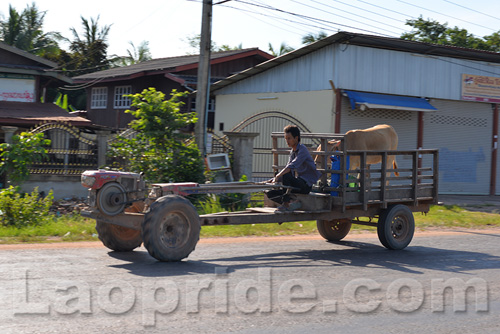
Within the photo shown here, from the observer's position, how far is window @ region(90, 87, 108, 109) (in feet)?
113

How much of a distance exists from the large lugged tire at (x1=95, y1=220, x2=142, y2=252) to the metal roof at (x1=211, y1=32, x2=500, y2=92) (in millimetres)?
13525

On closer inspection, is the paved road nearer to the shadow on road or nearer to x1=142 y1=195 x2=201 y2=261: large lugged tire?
the shadow on road

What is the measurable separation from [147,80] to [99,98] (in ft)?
14.1

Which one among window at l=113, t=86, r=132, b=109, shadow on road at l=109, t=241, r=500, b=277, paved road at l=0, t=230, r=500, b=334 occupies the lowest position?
paved road at l=0, t=230, r=500, b=334

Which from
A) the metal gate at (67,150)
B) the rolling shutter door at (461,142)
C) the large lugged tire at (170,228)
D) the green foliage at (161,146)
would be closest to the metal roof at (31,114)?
the metal gate at (67,150)

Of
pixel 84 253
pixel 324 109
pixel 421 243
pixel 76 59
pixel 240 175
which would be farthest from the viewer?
pixel 76 59

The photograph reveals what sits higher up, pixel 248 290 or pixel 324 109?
pixel 324 109

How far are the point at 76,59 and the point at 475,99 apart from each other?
1311 inches

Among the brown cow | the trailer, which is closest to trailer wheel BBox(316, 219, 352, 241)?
Answer: the trailer

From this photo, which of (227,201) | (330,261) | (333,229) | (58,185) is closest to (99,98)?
(58,185)

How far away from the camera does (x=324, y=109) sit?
21.5 metres

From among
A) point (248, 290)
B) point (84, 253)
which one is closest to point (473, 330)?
point (248, 290)

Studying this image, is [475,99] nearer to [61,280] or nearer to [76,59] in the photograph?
[61,280]

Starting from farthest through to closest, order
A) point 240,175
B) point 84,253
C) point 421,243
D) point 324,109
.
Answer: point 324,109, point 240,175, point 421,243, point 84,253
